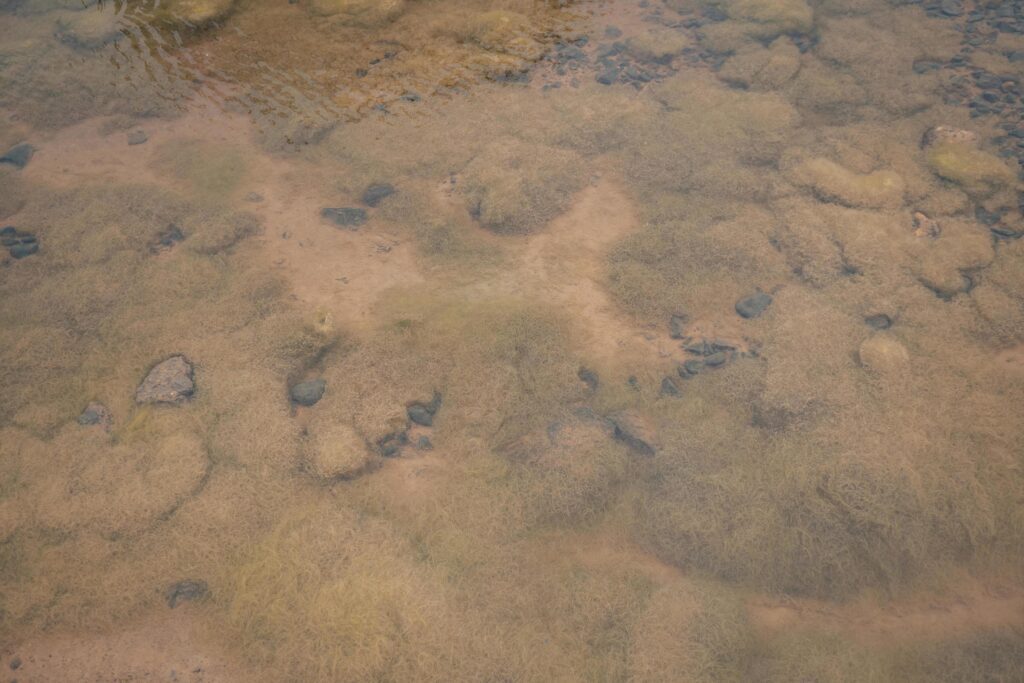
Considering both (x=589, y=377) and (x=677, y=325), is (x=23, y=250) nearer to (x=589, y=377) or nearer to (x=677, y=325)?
(x=589, y=377)

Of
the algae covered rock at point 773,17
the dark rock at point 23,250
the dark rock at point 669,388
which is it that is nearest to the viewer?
the dark rock at point 669,388

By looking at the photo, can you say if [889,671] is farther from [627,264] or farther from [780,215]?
[780,215]

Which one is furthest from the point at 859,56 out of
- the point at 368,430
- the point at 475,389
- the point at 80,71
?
the point at 80,71

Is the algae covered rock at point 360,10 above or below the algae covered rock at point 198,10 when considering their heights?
below

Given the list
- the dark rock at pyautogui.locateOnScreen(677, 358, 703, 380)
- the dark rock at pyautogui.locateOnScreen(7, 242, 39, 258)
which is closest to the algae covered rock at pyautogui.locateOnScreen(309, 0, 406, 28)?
the dark rock at pyautogui.locateOnScreen(7, 242, 39, 258)

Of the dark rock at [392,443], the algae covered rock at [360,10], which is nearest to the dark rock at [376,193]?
the dark rock at [392,443]

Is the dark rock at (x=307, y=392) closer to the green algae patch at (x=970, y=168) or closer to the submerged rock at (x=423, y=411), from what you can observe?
the submerged rock at (x=423, y=411)

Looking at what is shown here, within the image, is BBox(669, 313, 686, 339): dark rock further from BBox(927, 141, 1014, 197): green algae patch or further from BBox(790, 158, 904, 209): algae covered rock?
BBox(927, 141, 1014, 197): green algae patch
